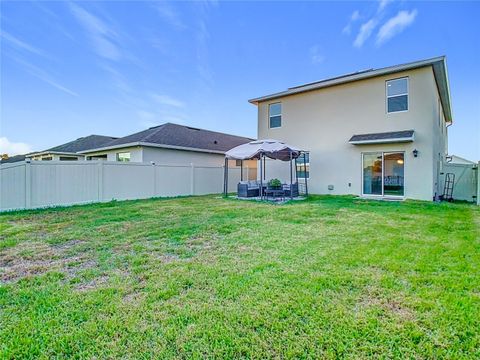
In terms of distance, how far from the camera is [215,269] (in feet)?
11.8

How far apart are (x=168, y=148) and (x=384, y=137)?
11742mm

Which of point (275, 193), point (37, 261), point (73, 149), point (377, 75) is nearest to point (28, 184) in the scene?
point (37, 261)

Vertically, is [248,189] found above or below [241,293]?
above

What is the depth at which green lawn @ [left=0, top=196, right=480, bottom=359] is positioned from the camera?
207cm

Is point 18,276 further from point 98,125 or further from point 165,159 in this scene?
point 98,125

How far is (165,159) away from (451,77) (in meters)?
16.5

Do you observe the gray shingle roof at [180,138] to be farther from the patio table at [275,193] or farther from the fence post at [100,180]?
A: the patio table at [275,193]

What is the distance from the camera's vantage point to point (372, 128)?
12.4 meters

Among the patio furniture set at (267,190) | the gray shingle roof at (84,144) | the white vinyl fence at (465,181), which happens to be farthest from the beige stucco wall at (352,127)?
the gray shingle roof at (84,144)

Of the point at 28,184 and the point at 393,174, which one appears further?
the point at 393,174

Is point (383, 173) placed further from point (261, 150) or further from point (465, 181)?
point (261, 150)

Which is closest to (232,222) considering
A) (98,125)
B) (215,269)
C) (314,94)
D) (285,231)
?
(285,231)

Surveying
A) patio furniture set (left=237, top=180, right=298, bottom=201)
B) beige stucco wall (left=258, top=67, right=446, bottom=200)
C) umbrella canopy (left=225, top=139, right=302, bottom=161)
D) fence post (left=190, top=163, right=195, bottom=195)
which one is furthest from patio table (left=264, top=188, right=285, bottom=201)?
fence post (left=190, top=163, right=195, bottom=195)

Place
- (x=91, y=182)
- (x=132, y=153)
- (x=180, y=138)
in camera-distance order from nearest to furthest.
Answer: (x=91, y=182) → (x=132, y=153) → (x=180, y=138)
